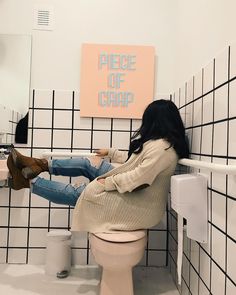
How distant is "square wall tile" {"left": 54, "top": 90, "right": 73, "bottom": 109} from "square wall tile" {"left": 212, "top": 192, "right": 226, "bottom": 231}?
1.25 m

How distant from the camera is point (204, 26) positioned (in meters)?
1.42

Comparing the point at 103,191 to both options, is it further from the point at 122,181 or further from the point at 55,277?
the point at 55,277

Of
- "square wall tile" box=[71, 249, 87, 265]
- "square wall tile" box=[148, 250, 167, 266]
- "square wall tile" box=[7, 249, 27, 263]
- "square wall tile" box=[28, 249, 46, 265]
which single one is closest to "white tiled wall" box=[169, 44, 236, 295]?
"square wall tile" box=[148, 250, 167, 266]

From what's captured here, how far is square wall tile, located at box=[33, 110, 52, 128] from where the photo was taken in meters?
2.03

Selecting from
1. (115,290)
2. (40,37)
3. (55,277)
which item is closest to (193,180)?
(115,290)

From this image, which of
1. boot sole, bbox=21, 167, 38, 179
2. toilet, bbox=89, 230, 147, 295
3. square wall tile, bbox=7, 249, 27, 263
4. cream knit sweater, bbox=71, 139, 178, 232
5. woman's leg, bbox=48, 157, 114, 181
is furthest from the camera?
square wall tile, bbox=7, 249, 27, 263

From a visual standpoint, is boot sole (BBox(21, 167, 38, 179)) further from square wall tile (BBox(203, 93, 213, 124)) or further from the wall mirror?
square wall tile (BBox(203, 93, 213, 124))

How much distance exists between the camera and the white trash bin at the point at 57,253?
5.99 feet

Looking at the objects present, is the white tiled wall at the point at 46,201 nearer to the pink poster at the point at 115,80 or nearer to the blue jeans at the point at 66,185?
the pink poster at the point at 115,80

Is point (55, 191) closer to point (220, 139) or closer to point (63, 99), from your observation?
point (63, 99)

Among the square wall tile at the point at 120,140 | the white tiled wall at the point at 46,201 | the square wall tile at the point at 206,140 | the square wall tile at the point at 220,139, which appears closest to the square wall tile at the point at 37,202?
the white tiled wall at the point at 46,201

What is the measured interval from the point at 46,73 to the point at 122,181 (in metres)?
1.04

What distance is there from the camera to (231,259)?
98 centimetres

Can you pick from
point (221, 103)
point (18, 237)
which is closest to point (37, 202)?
point (18, 237)
